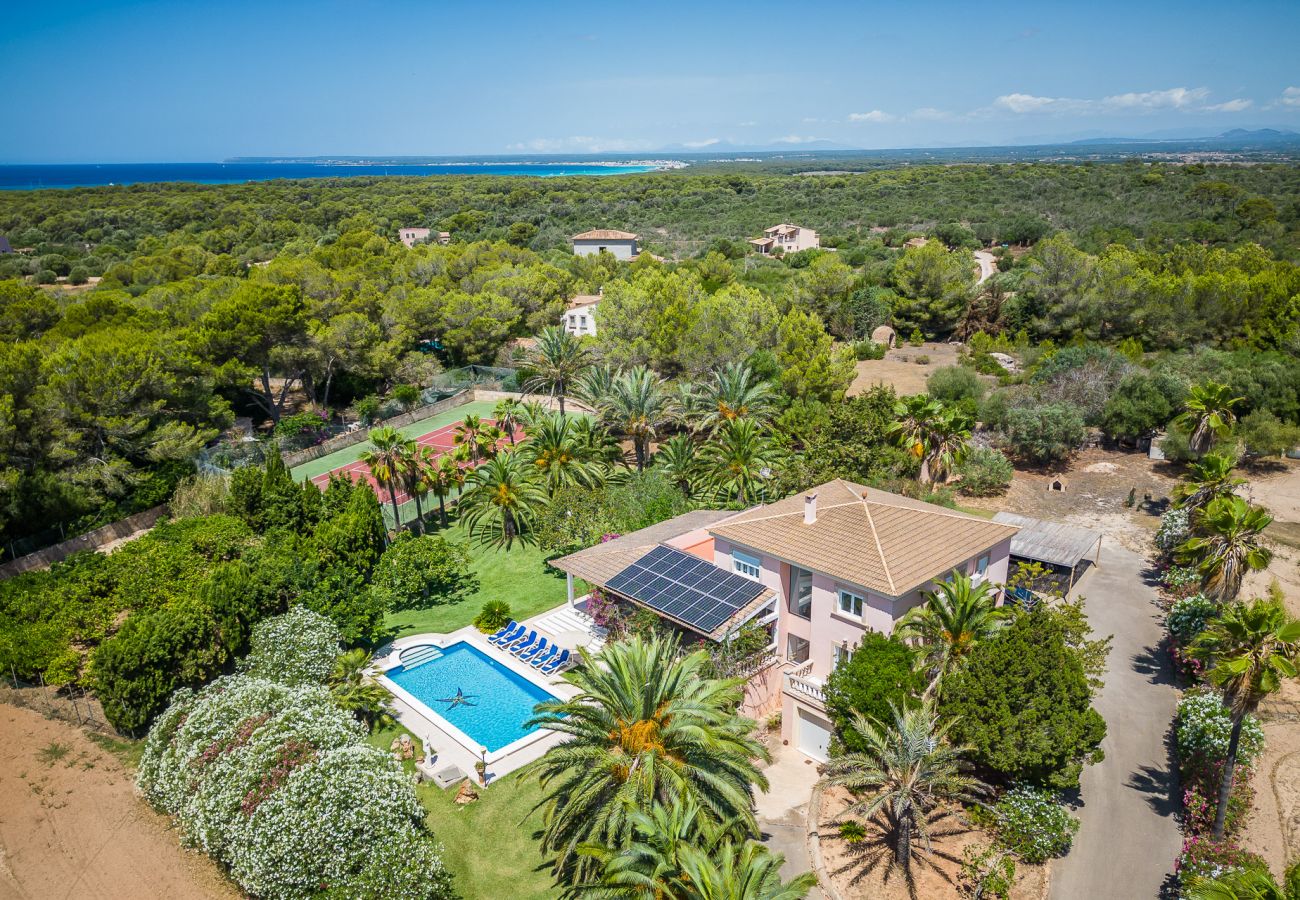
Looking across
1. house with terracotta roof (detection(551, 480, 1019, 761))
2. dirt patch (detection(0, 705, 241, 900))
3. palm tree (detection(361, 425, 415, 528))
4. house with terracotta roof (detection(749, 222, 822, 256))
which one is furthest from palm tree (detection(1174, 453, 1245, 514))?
house with terracotta roof (detection(749, 222, 822, 256))

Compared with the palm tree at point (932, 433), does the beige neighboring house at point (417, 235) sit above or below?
above

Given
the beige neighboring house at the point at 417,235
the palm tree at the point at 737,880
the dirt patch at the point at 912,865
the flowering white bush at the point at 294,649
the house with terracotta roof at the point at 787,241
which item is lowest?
the dirt patch at the point at 912,865

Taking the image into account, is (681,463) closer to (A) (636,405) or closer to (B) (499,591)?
(A) (636,405)

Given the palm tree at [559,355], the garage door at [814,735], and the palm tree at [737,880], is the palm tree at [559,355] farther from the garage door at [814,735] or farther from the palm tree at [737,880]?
the palm tree at [737,880]

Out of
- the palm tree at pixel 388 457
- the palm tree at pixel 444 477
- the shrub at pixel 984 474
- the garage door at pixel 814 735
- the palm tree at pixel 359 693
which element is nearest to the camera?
the garage door at pixel 814 735

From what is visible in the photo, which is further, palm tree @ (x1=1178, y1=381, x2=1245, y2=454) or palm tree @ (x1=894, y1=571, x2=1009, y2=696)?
palm tree @ (x1=1178, y1=381, x2=1245, y2=454)

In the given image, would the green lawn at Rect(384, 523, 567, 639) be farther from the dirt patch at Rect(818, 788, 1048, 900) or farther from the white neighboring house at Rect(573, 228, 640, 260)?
the white neighboring house at Rect(573, 228, 640, 260)

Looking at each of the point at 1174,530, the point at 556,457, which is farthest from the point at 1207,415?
the point at 556,457

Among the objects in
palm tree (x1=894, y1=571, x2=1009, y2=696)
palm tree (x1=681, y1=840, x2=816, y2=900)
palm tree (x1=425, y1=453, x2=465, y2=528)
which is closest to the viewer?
palm tree (x1=681, y1=840, x2=816, y2=900)

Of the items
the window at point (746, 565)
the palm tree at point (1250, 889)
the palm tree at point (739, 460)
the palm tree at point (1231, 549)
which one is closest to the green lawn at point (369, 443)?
the palm tree at point (739, 460)
